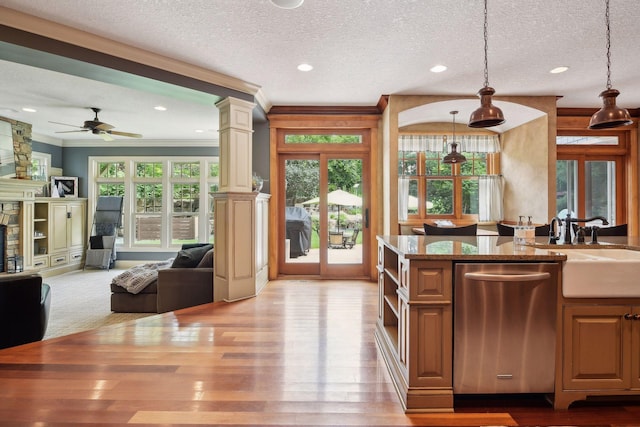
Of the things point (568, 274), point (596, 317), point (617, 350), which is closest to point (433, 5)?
point (568, 274)

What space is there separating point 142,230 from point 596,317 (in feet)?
25.9

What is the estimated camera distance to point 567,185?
19.1 ft

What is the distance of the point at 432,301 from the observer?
6.23 feet

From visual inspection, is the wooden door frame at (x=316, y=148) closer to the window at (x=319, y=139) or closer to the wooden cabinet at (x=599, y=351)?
the window at (x=319, y=139)

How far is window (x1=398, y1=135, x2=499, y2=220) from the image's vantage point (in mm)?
5961

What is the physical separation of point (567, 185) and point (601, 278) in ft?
16.0

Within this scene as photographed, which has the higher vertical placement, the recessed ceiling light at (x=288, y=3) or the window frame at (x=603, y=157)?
the recessed ceiling light at (x=288, y=3)

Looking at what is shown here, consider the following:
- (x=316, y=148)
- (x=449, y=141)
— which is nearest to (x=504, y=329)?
(x=316, y=148)

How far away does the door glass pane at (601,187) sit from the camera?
19.0 ft

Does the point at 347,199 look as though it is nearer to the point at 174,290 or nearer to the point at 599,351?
the point at 174,290

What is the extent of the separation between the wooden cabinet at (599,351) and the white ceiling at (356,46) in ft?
7.51

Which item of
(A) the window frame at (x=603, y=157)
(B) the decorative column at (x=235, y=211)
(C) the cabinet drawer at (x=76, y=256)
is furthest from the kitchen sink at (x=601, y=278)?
(C) the cabinet drawer at (x=76, y=256)

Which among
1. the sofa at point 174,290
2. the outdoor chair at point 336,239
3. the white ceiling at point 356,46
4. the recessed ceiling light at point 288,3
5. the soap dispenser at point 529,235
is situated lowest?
the sofa at point 174,290

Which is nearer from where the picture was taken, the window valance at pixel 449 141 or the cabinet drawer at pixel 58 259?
the window valance at pixel 449 141
